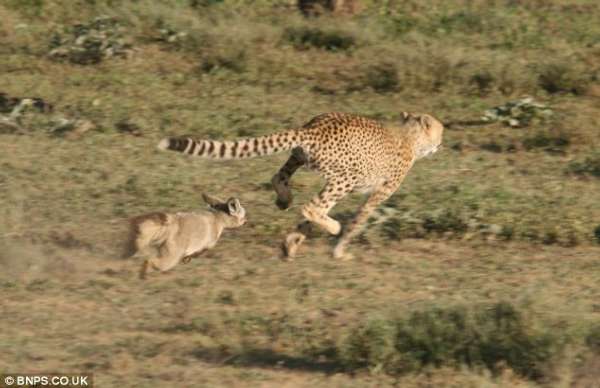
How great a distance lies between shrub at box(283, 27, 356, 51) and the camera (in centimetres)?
1769

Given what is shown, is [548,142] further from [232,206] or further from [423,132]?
[232,206]

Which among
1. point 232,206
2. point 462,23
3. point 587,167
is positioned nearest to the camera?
point 232,206

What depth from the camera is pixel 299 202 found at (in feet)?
39.1

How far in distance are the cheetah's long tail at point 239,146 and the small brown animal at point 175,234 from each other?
50cm

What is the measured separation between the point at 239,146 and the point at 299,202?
7.05ft

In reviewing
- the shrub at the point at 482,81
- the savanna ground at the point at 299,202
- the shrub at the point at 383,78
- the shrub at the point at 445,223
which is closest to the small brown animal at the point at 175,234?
the savanna ground at the point at 299,202

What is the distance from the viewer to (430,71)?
16172mm

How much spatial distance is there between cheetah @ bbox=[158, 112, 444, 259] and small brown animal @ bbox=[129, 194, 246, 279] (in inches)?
20.5

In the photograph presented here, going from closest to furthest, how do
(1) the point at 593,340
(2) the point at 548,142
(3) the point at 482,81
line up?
(1) the point at 593,340, (2) the point at 548,142, (3) the point at 482,81

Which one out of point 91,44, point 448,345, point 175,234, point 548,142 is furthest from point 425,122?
point 91,44

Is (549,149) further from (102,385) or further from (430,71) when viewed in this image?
(102,385)

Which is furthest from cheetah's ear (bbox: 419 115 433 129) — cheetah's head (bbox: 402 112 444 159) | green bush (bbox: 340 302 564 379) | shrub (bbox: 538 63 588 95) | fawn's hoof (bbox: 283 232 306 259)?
shrub (bbox: 538 63 588 95)

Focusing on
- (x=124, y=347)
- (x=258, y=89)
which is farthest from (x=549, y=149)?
(x=124, y=347)

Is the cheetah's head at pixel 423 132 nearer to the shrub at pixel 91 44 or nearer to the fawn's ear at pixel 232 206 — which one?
the fawn's ear at pixel 232 206
